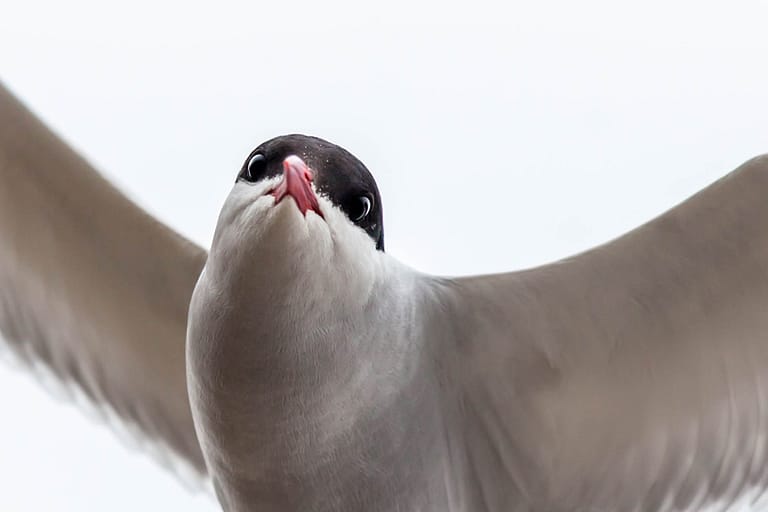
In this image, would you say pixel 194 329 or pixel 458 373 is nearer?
pixel 194 329

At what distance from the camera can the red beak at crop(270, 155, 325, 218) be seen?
44.9 inches

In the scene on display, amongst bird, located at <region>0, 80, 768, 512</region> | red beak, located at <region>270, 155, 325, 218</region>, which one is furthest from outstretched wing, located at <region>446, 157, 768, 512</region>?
red beak, located at <region>270, 155, 325, 218</region>

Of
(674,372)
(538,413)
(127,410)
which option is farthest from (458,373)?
(127,410)

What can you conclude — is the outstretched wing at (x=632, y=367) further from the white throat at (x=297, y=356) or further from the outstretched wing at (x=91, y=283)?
the outstretched wing at (x=91, y=283)

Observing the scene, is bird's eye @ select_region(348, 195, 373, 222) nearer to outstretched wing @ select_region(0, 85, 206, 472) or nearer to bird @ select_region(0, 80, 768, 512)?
bird @ select_region(0, 80, 768, 512)

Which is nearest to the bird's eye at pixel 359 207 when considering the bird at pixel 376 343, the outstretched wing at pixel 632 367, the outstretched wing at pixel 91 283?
the bird at pixel 376 343

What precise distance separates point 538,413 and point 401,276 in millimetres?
291

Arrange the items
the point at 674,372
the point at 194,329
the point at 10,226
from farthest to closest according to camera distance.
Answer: the point at 10,226, the point at 674,372, the point at 194,329

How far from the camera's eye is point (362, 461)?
4.45 ft

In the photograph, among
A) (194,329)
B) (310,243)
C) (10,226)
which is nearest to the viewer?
(310,243)

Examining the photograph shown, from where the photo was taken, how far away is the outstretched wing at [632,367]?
1495 mm

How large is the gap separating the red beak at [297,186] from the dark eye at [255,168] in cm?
7

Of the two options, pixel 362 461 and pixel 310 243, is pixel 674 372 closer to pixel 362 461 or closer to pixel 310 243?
pixel 362 461

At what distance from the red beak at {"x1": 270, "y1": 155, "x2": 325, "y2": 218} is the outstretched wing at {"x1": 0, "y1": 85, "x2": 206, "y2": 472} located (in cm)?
56
